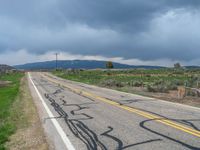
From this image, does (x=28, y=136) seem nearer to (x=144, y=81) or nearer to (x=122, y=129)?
(x=122, y=129)

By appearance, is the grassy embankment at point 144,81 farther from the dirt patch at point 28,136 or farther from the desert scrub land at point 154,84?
the dirt patch at point 28,136

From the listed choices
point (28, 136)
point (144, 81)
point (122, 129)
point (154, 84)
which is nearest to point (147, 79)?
point (144, 81)

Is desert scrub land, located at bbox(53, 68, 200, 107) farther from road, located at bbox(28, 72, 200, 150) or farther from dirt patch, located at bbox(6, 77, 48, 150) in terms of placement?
dirt patch, located at bbox(6, 77, 48, 150)

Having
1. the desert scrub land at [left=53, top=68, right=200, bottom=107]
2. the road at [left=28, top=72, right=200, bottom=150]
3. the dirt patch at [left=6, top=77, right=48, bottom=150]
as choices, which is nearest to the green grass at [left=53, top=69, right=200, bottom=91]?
the desert scrub land at [left=53, top=68, right=200, bottom=107]

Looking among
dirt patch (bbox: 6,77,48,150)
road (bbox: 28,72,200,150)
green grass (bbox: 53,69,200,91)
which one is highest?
road (bbox: 28,72,200,150)

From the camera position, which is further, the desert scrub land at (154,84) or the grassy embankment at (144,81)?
the grassy embankment at (144,81)

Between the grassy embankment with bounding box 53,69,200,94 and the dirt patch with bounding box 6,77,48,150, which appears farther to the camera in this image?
the grassy embankment with bounding box 53,69,200,94

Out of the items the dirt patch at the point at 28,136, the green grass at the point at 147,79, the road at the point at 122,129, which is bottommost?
the green grass at the point at 147,79

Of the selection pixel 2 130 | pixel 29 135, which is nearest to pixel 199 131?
pixel 29 135

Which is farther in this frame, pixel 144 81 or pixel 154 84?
pixel 144 81

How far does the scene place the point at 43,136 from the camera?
10.1 m

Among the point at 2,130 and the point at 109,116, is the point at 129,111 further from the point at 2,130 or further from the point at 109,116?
the point at 2,130

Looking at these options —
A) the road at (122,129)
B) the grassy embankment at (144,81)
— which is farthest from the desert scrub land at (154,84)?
the road at (122,129)

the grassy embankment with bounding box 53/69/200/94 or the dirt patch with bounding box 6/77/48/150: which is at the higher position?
the dirt patch with bounding box 6/77/48/150
